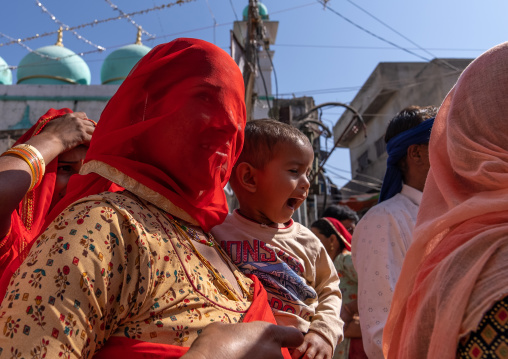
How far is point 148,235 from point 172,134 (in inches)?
14.1

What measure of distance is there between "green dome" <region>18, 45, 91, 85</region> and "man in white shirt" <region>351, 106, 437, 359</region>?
1461 centimetres

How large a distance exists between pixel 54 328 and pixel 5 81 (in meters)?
18.0

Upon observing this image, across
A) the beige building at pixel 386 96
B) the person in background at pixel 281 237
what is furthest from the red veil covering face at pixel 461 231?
the beige building at pixel 386 96

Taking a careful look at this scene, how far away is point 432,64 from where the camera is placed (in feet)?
55.9

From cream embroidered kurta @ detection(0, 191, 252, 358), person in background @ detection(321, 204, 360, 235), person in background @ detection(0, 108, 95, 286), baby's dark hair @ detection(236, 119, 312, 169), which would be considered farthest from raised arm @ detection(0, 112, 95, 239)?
person in background @ detection(321, 204, 360, 235)

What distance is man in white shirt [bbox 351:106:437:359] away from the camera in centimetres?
214

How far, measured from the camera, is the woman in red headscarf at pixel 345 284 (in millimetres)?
3754

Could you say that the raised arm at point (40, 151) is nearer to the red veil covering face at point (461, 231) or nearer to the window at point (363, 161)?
the red veil covering face at point (461, 231)

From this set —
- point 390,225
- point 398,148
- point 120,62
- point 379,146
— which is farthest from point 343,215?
point 379,146

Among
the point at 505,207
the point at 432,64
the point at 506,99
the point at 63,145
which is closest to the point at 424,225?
the point at 505,207

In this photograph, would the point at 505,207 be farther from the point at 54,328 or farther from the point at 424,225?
the point at 54,328

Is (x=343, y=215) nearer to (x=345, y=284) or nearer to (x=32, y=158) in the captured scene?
(x=345, y=284)

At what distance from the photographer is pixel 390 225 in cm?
233

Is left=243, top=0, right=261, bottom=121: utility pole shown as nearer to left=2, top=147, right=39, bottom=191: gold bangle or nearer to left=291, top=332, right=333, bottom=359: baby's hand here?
left=2, top=147, right=39, bottom=191: gold bangle
